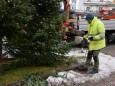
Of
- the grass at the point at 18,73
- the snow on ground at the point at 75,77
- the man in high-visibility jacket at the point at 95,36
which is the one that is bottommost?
the snow on ground at the point at 75,77

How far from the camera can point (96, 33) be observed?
9.08m

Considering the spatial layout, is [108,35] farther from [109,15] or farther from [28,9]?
[28,9]

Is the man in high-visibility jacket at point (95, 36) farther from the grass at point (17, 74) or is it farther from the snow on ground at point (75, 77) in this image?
the grass at point (17, 74)

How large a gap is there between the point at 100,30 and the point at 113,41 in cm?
989

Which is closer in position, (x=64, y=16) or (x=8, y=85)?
(x=8, y=85)

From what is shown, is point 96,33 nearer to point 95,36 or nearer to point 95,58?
point 95,36

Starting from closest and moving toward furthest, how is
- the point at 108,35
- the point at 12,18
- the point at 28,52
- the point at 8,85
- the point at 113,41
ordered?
the point at 12,18 → the point at 8,85 → the point at 28,52 → the point at 108,35 → the point at 113,41

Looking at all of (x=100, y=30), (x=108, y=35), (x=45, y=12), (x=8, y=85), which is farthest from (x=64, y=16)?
(x=108, y=35)

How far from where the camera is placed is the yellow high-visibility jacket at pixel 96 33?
8914 millimetres

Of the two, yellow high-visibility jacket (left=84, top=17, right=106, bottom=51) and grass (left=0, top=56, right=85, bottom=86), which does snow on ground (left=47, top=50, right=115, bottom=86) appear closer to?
grass (left=0, top=56, right=85, bottom=86)

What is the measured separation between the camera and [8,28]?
743 cm

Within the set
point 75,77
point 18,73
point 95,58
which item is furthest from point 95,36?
point 18,73

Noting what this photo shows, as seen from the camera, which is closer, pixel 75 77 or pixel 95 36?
pixel 75 77

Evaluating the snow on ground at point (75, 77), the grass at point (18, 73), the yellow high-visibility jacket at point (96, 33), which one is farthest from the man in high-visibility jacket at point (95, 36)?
the grass at point (18, 73)
